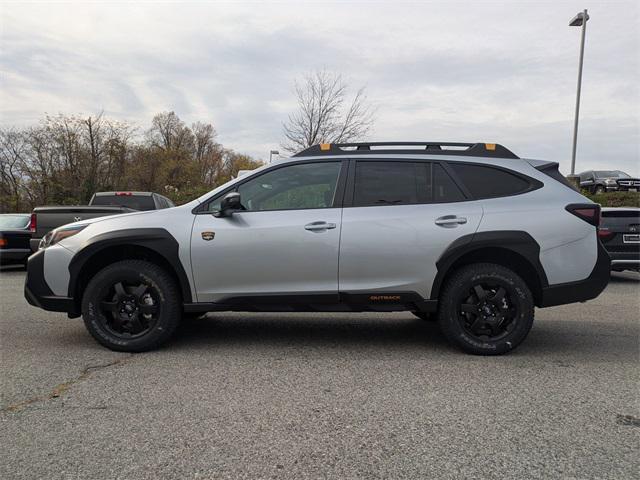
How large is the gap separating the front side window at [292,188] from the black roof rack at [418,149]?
16 centimetres

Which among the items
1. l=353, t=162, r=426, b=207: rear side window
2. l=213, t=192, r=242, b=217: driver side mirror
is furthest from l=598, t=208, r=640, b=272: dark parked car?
l=213, t=192, r=242, b=217: driver side mirror

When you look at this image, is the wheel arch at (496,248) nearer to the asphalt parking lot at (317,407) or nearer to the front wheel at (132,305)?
the asphalt parking lot at (317,407)

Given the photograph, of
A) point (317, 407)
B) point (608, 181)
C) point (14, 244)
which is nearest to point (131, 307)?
point (317, 407)

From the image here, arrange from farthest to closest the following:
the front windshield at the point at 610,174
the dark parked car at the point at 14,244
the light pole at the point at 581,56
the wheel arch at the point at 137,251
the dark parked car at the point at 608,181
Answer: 1. the front windshield at the point at 610,174
2. the dark parked car at the point at 608,181
3. the light pole at the point at 581,56
4. the dark parked car at the point at 14,244
5. the wheel arch at the point at 137,251

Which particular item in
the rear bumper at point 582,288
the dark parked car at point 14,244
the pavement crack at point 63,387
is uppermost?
the rear bumper at point 582,288

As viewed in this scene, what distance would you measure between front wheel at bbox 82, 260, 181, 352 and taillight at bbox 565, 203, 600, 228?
3605mm

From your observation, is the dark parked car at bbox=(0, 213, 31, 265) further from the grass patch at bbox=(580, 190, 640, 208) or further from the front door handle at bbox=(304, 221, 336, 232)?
the grass patch at bbox=(580, 190, 640, 208)

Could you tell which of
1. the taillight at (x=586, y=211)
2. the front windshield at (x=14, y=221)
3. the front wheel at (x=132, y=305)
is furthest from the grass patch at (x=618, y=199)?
the front wheel at (x=132, y=305)

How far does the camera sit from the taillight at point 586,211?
14.6 ft

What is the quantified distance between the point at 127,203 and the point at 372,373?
1076 cm

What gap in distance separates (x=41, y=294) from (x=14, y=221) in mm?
8707

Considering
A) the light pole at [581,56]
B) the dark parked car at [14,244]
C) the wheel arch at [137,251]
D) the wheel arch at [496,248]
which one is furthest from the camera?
the light pole at [581,56]

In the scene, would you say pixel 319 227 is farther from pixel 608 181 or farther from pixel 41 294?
pixel 608 181

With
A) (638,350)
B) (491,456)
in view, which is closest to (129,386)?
(491,456)
